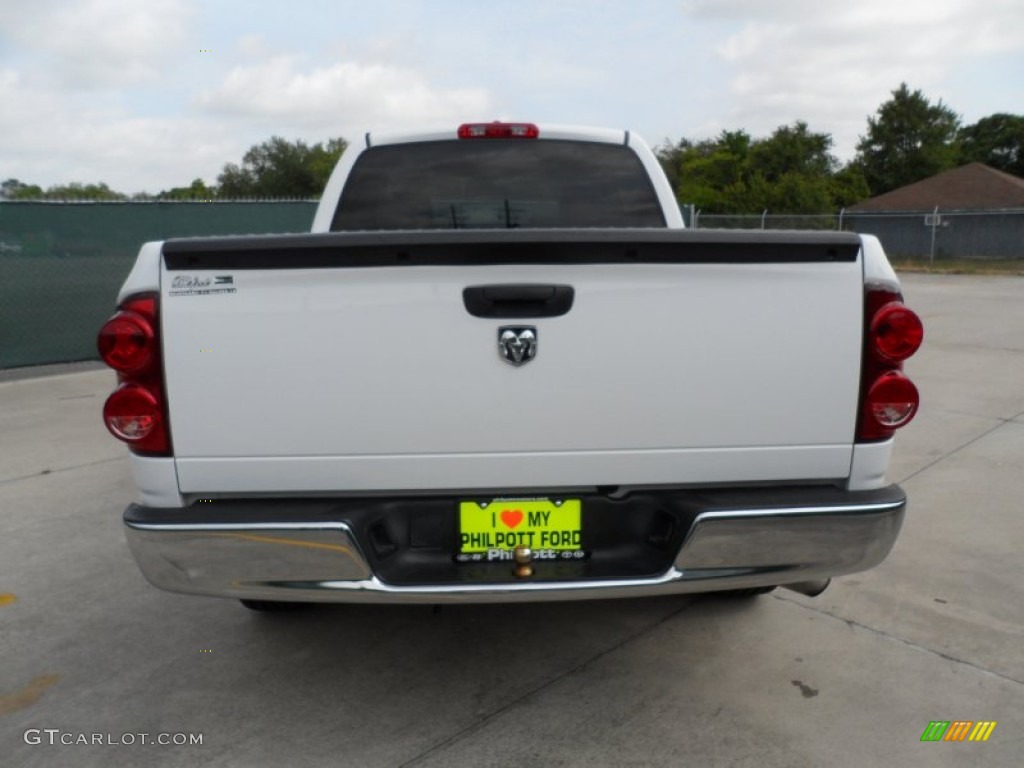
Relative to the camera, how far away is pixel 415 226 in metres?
3.92

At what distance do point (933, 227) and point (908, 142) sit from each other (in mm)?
31732

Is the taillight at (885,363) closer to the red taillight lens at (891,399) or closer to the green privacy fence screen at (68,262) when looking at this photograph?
the red taillight lens at (891,399)

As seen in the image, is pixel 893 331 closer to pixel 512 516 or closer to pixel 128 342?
pixel 512 516

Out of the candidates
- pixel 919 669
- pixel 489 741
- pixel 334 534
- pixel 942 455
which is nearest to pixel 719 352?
pixel 334 534

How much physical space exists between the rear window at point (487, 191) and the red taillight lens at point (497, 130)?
A: 0.04 meters

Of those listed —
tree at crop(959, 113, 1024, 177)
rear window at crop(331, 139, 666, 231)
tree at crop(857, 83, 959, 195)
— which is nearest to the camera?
rear window at crop(331, 139, 666, 231)

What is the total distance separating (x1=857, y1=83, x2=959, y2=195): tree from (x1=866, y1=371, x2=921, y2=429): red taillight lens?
205 feet

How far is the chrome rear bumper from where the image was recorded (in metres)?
2.23

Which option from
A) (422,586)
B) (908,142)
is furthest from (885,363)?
(908,142)

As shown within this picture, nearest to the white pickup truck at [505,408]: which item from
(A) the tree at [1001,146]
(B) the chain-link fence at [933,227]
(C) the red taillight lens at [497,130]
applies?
(C) the red taillight lens at [497,130]

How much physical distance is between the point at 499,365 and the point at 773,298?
76cm

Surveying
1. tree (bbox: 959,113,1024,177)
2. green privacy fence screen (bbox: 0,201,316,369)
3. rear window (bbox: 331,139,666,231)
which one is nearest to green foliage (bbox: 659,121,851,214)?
tree (bbox: 959,113,1024,177)

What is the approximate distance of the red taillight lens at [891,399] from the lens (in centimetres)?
232

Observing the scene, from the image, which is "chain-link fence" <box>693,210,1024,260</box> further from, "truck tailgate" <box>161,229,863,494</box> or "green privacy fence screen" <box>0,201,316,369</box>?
"truck tailgate" <box>161,229,863,494</box>
